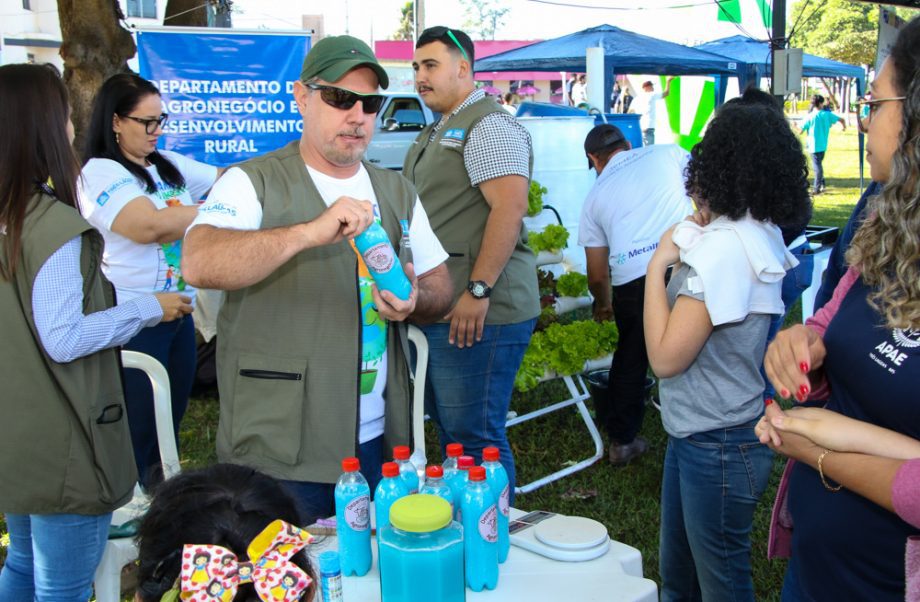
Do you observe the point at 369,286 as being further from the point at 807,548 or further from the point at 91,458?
the point at 807,548

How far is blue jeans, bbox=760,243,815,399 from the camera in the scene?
2.70m

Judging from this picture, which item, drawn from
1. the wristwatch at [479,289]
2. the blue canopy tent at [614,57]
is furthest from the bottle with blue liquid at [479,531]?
the blue canopy tent at [614,57]

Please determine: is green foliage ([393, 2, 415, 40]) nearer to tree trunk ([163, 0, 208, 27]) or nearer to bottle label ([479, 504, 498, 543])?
tree trunk ([163, 0, 208, 27])

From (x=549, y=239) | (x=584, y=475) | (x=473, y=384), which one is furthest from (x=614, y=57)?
(x=473, y=384)

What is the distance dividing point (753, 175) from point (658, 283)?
372 millimetres

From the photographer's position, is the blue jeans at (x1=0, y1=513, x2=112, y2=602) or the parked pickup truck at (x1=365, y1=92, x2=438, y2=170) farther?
the parked pickup truck at (x1=365, y1=92, x2=438, y2=170)

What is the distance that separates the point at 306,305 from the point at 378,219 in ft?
1.00

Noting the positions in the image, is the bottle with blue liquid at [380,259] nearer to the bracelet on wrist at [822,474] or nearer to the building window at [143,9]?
the bracelet on wrist at [822,474]

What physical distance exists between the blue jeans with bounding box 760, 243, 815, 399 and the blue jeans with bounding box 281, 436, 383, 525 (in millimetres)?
1114

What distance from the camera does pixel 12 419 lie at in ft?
6.70

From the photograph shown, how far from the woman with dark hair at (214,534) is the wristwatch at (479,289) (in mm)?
1559

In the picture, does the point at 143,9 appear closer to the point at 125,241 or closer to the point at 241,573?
the point at 125,241

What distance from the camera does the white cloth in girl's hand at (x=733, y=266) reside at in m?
2.02

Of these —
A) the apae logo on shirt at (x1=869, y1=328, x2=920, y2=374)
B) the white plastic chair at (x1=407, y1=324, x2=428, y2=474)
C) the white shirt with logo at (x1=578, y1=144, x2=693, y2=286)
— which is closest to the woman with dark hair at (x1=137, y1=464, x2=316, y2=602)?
the apae logo on shirt at (x1=869, y1=328, x2=920, y2=374)
